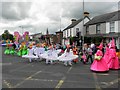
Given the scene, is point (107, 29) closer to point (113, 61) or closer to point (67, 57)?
point (67, 57)

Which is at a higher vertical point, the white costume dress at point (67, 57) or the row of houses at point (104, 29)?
the row of houses at point (104, 29)

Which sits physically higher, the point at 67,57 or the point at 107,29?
the point at 107,29

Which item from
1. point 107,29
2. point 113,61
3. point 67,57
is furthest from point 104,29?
point 113,61

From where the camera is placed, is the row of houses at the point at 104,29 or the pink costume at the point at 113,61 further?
the row of houses at the point at 104,29

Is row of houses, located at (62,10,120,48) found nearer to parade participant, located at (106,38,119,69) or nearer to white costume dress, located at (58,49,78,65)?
white costume dress, located at (58,49,78,65)

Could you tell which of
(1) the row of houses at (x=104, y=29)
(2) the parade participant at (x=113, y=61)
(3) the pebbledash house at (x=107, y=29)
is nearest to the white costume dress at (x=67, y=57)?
(2) the parade participant at (x=113, y=61)

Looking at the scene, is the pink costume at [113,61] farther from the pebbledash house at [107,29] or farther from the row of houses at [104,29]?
the pebbledash house at [107,29]

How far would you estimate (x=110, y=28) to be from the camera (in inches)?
1168

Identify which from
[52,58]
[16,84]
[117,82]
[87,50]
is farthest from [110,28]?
[16,84]

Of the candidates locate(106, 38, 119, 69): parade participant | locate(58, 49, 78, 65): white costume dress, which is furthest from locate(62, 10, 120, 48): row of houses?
locate(106, 38, 119, 69): parade participant

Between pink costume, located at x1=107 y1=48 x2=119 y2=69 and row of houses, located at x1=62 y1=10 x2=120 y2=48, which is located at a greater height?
row of houses, located at x1=62 y1=10 x2=120 y2=48

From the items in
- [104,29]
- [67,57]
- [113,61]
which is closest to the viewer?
[113,61]

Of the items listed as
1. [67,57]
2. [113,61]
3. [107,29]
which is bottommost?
[113,61]

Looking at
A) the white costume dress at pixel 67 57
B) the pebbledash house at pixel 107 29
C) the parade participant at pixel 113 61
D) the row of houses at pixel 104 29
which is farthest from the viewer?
the row of houses at pixel 104 29
